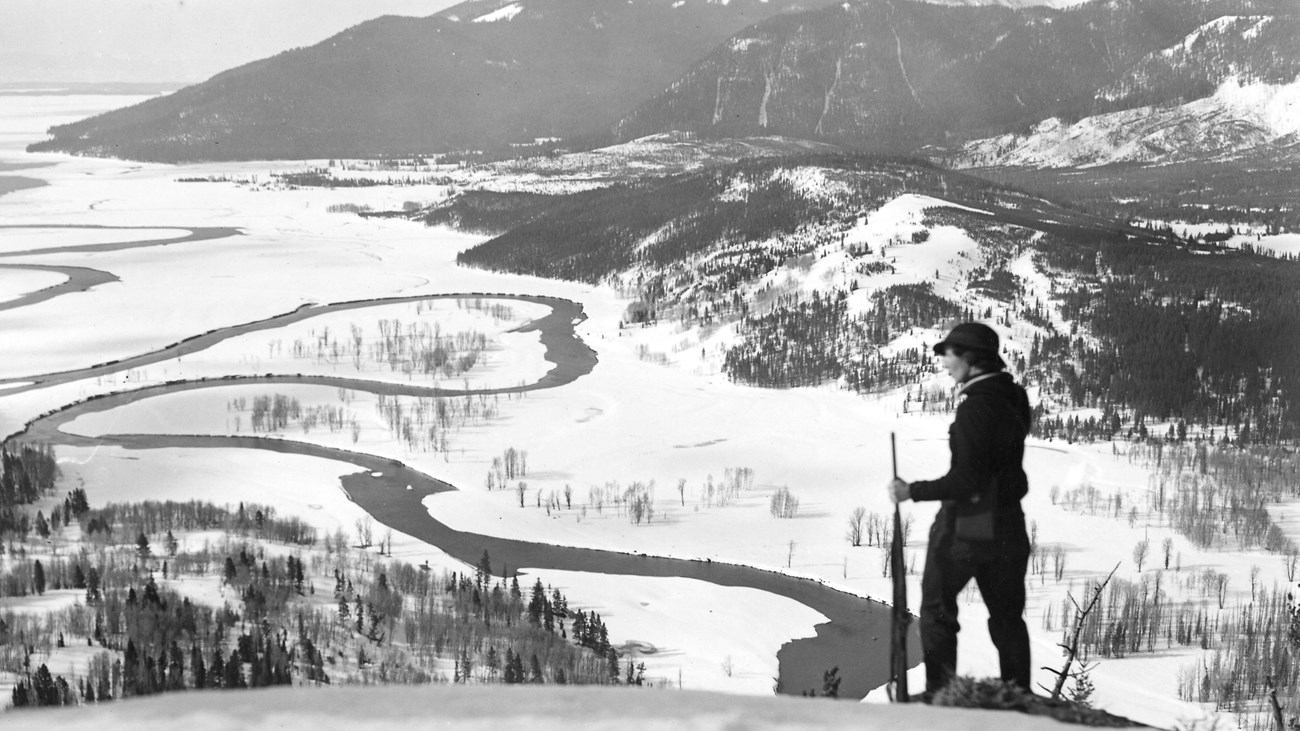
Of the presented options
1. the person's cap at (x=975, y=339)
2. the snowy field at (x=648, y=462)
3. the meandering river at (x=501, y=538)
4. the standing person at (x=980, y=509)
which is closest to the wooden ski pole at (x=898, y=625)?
the standing person at (x=980, y=509)

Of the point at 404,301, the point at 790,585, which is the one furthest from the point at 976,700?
the point at 404,301

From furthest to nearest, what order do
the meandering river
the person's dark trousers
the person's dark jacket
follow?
the meandering river → the person's dark trousers → the person's dark jacket

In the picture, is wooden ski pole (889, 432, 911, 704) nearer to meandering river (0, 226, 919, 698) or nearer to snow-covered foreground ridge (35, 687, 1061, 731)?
snow-covered foreground ridge (35, 687, 1061, 731)

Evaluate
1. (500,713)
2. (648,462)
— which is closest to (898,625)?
(500,713)

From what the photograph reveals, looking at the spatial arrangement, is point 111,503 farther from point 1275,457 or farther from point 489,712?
point 1275,457

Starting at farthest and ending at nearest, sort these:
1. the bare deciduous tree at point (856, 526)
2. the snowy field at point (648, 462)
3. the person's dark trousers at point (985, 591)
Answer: the bare deciduous tree at point (856, 526) < the snowy field at point (648, 462) < the person's dark trousers at point (985, 591)

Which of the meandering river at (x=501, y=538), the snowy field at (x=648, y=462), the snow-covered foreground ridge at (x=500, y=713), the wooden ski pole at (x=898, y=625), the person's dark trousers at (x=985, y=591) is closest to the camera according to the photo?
the snow-covered foreground ridge at (x=500, y=713)

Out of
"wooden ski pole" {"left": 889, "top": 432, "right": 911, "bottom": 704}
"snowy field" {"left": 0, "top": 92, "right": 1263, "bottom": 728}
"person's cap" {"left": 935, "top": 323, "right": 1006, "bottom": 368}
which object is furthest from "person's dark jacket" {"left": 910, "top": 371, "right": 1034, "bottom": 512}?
"snowy field" {"left": 0, "top": 92, "right": 1263, "bottom": 728}

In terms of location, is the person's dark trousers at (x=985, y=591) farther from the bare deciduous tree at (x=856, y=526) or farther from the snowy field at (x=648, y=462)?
the bare deciduous tree at (x=856, y=526)
